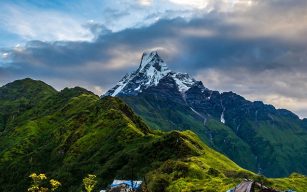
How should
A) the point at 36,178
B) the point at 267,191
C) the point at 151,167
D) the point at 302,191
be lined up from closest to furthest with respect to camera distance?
the point at 36,178 → the point at 267,191 → the point at 302,191 → the point at 151,167

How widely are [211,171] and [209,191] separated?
37595 mm

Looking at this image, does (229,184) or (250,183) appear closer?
(250,183)

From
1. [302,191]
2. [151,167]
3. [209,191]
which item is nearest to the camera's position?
[209,191]

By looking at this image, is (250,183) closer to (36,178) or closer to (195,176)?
(36,178)

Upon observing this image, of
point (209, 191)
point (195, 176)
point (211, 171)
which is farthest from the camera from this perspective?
point (211, 171)

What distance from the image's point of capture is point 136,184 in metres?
148

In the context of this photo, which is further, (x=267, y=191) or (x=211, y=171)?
(x=211, y=171)

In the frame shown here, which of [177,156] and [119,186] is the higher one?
[177,156]

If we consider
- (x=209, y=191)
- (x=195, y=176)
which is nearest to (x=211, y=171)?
(x=195, y=176)

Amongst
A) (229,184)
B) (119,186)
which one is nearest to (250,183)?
(229,184)

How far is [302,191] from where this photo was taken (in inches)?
7013

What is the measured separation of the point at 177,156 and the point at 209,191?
8393 cm

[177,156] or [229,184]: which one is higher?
[177,156]

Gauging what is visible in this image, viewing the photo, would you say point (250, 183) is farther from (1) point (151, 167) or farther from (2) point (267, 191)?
(1) point (151, 167)
